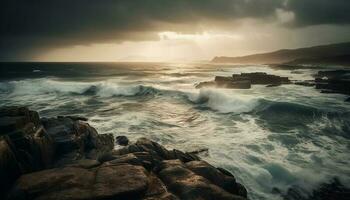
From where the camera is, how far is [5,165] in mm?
6133

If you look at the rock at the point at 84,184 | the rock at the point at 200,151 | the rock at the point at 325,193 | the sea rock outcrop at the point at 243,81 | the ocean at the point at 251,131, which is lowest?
the rock at the point at 325,193

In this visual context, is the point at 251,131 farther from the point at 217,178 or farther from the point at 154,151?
the point at 217,178

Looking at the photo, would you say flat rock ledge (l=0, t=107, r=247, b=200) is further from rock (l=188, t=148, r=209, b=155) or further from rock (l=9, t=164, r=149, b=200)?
rock (l=188, t=148, r=209, b=155)

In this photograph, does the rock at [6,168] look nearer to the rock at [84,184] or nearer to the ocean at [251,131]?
the rock at [84,184]

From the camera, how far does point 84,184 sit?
5574mm

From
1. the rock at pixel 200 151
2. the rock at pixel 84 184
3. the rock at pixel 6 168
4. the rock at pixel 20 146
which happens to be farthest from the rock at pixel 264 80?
the rock at pixel 6 168

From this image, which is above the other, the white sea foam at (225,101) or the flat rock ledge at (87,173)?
the flat rock ledge at (87,173)

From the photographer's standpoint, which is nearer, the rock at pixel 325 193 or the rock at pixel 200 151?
the rock at pixel 325 193

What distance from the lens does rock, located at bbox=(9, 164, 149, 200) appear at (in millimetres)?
5199

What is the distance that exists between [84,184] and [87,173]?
25.0 inches

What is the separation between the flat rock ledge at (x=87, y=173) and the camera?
5398 millimetres

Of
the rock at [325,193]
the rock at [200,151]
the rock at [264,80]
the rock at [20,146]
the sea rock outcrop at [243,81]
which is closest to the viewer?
the rock at [20,146]

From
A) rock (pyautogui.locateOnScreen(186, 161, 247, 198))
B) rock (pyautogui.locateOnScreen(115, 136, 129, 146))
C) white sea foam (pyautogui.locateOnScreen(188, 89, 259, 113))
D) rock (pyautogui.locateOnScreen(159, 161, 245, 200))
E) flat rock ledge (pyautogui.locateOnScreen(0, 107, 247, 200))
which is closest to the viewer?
flat rock ledge (pyautogui.locateOnScreen(0, 107, 247, 200))

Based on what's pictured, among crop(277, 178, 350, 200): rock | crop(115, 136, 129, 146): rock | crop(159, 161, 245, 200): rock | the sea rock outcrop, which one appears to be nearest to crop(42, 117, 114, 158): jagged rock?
crop(115, 136, 129, 146): rock
